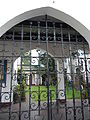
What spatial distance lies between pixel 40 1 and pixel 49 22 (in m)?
0.97

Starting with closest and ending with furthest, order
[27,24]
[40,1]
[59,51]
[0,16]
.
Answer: [0,16]
[40,1]
[27,24]
[59,51]

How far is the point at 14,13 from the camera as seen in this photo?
2104mm

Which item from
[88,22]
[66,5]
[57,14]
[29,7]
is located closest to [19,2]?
[29,7]

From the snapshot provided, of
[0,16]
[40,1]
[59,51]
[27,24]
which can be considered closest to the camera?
[0,16]

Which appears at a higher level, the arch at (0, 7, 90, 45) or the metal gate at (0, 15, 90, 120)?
the arch at (0, 7, 90, 45)

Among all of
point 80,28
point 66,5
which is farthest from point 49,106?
point 66,5

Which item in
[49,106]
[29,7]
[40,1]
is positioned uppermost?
[40,1]

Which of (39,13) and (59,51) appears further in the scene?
(59,51)

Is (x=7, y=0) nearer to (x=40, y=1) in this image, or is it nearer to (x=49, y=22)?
(x=40, y=1)

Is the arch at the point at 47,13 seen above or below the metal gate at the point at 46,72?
above

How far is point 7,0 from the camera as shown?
215 cm

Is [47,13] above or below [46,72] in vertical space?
above

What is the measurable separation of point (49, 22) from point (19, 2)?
1182 mm

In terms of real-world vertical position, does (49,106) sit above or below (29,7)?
below
